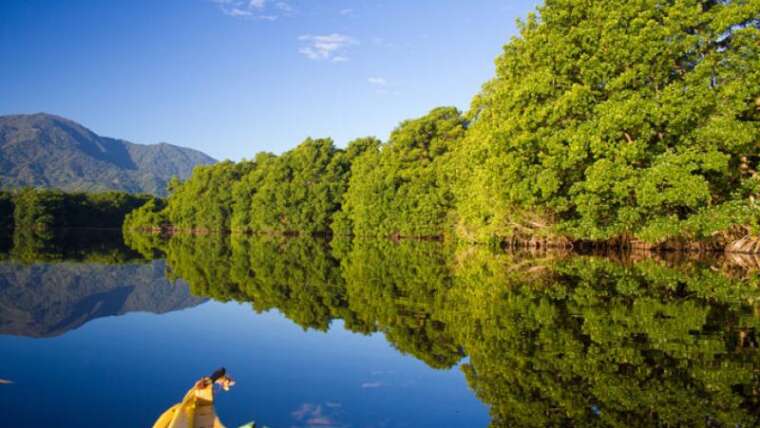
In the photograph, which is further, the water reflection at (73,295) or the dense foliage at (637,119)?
the dense foliage at (637,119)

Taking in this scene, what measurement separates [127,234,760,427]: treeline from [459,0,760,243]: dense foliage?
539 cm

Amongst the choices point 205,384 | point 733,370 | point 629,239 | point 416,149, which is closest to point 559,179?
point 629,239

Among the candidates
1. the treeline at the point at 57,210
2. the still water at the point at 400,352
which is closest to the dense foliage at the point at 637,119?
the still water at the point at 400,352

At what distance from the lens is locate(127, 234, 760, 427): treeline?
6031 millimetres

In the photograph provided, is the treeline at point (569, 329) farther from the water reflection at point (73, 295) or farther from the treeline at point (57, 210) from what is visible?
the treeline at point (57, 210)

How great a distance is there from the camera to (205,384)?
11.9ft

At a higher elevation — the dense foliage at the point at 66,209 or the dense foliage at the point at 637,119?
the dense foliage at the point at 637,119

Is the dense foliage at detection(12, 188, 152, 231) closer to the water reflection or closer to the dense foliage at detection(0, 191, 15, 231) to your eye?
the dense foliage at detection(0, 191, 15, 231)

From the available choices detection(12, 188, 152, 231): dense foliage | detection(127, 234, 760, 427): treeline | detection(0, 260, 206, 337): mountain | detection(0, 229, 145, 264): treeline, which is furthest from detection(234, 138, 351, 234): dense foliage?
detection(127, 234, 760, 427): treeline

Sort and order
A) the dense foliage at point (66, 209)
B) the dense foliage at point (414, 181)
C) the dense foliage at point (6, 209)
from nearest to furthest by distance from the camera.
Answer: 1. the dense foliage at point (414, 181)
2. the dense foliage at point (66, 209)
3. the dense foliage at point (6, 209)

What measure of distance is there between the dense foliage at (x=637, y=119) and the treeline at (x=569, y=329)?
5389 millimetres

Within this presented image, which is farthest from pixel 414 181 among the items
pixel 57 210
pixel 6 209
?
pixel 6 209

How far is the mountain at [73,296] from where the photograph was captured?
38.9 ft

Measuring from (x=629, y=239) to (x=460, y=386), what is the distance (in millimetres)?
29298
